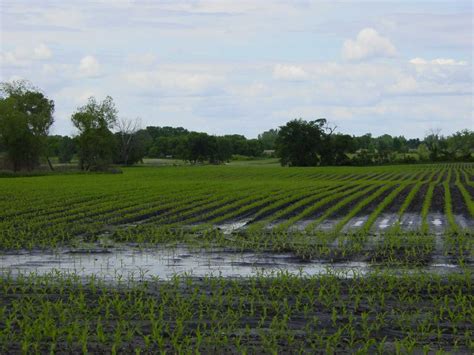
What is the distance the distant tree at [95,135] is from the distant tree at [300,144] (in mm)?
29090

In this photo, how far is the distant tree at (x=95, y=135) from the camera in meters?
95.9

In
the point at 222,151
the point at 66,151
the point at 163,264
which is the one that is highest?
the point at 66,151

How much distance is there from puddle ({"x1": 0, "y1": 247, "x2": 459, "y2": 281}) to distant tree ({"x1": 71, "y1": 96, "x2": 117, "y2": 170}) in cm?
7634

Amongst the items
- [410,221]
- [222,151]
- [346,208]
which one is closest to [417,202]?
[346,208]

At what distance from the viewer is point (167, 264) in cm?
1485

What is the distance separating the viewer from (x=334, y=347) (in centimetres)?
835

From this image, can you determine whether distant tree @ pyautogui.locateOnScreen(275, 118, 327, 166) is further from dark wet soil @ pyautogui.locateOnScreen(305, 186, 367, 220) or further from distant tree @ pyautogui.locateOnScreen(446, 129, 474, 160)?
dark wet soil @ pyautogui.locateOnScreen(305, 186, 367, 220)

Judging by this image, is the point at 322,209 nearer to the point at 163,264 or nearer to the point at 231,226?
the point at 231,226

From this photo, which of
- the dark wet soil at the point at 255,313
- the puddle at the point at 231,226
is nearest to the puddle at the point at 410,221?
the puddle at the point at 231,226

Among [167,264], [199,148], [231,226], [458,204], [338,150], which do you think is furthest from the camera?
[199,148]

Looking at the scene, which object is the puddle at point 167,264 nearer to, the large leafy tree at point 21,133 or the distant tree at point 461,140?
the large leafy tree at point 21,133

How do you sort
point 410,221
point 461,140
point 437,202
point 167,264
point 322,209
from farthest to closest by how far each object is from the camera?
point 461,140 → point 437,202 → point 322,209 → point 410,221 → point 167,264

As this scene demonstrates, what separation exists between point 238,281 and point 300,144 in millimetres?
104464

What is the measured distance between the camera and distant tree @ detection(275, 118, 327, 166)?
116 metres
